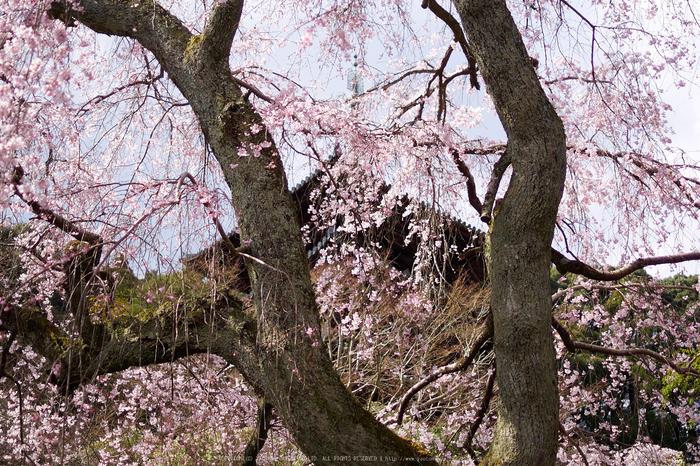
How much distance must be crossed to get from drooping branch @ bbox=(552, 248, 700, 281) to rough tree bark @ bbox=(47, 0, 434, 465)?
119cm

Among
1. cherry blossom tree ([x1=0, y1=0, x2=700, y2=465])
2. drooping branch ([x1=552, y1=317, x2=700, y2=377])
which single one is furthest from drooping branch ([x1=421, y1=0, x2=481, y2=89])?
drooping branch ([x1=552, y1=317, x2=700, y2=377])

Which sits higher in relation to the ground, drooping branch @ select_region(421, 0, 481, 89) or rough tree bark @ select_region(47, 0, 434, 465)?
drooping branch @ select_region(421, 0, 481, 89)

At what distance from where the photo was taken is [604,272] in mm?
2998

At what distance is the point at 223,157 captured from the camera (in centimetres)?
257

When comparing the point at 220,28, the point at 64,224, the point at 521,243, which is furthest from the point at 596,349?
the point at 64,224

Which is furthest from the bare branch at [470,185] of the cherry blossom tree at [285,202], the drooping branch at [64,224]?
the drooping branch at [64,224]

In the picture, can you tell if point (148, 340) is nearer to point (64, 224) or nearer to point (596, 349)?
point (64, 224)

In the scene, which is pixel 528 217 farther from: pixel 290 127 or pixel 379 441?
pixel 290 127

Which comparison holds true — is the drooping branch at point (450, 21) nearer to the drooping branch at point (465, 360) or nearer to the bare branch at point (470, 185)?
the bare branch at point (470, 185)

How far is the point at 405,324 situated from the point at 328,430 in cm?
539

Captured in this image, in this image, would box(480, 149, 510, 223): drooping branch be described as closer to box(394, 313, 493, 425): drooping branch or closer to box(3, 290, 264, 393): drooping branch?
box(394, 313, 493, 425): drooping branch

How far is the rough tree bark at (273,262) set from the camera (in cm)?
226

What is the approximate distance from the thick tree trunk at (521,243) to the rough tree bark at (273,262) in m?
0.50

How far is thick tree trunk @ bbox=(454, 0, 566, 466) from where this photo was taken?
7.38 feet
